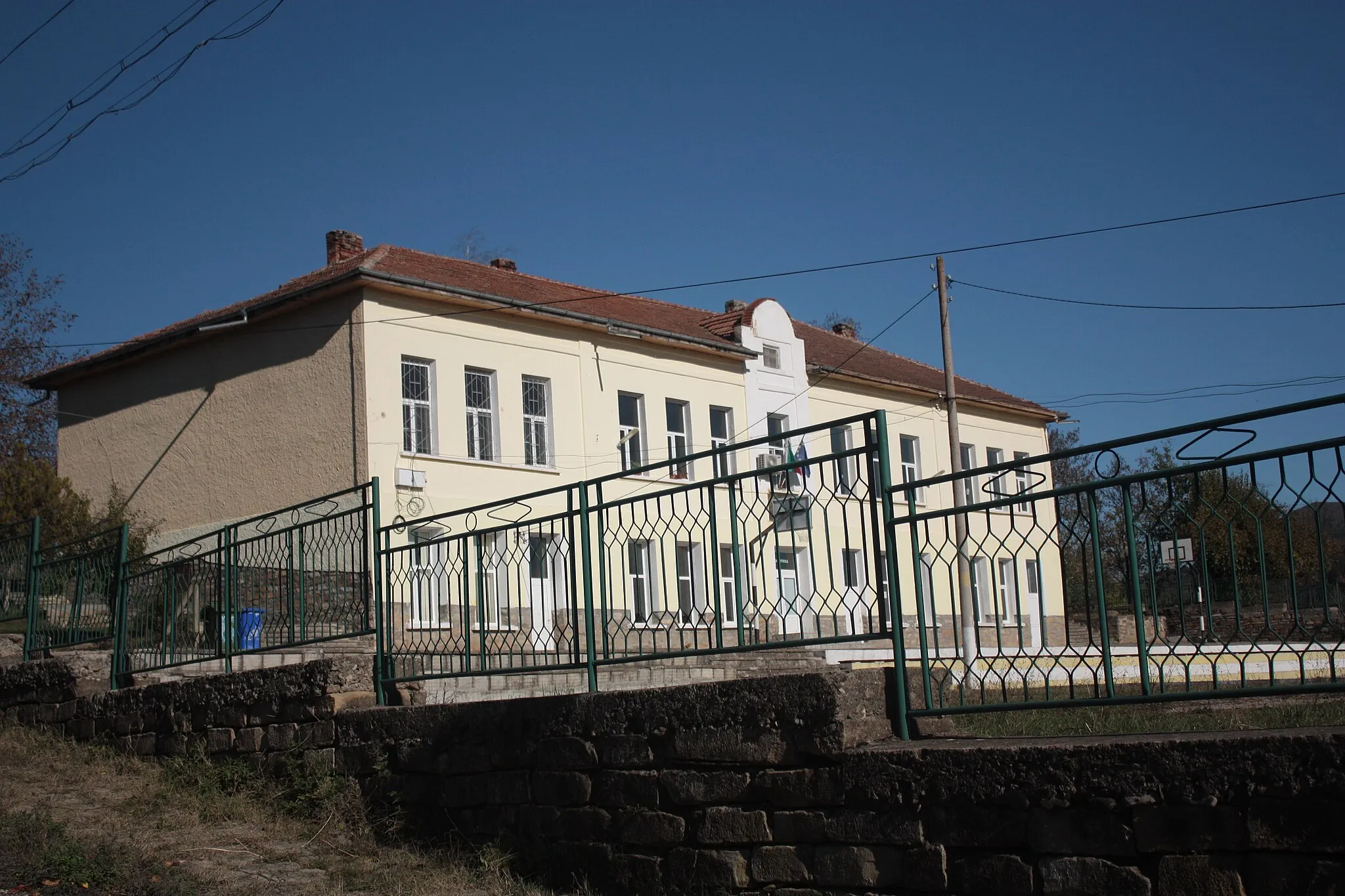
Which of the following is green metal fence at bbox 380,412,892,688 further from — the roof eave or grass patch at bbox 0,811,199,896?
the roof eave

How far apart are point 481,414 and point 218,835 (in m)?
15.2

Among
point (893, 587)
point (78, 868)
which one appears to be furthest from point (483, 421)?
point (893, 587)

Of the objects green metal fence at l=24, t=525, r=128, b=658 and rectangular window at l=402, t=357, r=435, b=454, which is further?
rectangular window at l=402, t=357, r=435, b=454

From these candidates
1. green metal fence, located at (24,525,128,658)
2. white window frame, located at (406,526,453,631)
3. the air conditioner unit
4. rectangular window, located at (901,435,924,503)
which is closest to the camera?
white window frame, located at (406,526,453,631)

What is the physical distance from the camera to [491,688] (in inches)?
548

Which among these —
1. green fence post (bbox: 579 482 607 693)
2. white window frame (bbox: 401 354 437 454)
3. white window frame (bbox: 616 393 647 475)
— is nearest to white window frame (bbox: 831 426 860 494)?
green fence post (bbox: 579 482 607 693)

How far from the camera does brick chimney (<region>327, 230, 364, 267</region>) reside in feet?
85.0

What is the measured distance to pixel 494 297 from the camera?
75.1ft

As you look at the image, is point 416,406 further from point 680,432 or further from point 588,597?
point 588,597

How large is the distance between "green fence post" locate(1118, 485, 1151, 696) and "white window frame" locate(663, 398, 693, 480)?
68.0ft

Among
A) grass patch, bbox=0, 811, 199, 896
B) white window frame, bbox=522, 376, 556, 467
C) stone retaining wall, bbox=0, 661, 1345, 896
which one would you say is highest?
white window frame, bbox=522, 376, 556, 467

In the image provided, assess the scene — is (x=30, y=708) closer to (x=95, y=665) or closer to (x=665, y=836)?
(x=95, y=665)

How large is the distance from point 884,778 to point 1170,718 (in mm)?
3553

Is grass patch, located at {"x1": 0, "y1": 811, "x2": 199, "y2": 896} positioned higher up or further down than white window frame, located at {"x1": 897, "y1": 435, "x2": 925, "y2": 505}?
further down
